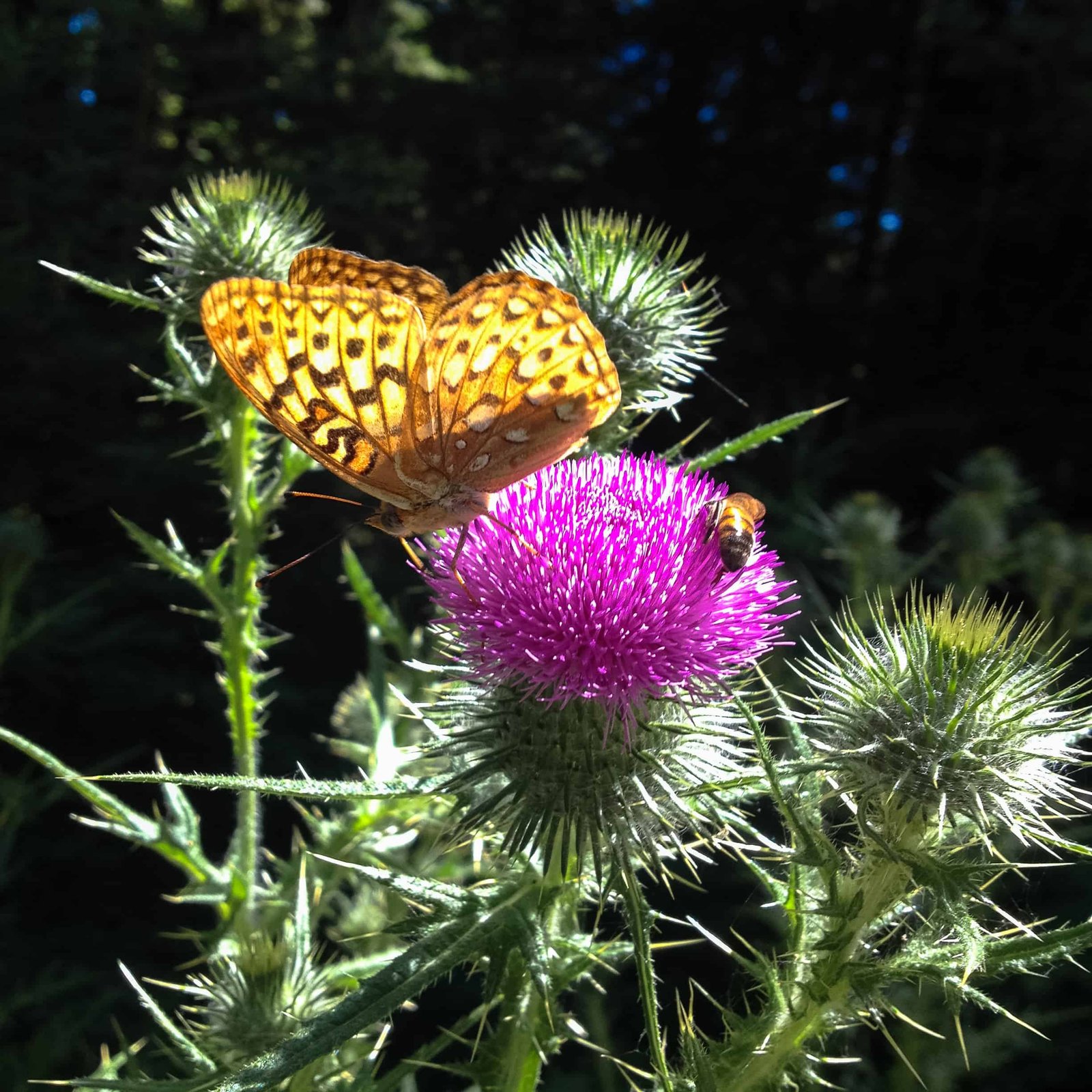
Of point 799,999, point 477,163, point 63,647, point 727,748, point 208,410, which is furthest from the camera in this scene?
point 477,163

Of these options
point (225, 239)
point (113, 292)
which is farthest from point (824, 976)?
point (225, 239)

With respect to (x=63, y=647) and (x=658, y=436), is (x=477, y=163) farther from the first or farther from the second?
(x=63, y=647)

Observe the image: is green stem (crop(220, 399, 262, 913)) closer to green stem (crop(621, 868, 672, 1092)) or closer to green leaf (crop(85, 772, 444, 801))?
green leaf (crop(85, 772, 444, 801))

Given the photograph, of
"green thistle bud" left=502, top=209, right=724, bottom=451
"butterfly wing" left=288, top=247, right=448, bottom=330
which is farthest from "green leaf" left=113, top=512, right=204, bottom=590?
"green thistle bud" left=502, top=209, right=724, bottom=451

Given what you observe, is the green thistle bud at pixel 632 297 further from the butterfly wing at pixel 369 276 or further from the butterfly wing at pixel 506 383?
the butterfly wing at pixel 506 383

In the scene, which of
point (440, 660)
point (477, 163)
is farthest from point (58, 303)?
point (440, 660)

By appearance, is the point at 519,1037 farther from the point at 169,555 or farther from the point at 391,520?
the point at 169,555

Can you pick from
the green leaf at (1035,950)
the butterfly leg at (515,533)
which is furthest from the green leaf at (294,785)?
the green leaf at (1035,950)
